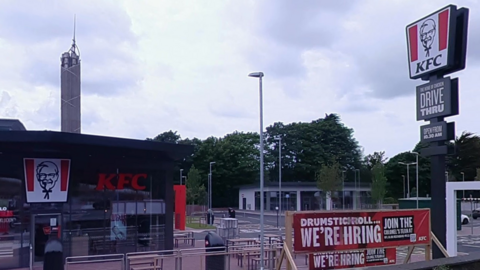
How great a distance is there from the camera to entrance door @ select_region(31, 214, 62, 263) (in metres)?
20.2

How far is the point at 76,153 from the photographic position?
20953 millimetres

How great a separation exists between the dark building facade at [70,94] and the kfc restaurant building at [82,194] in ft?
38.2

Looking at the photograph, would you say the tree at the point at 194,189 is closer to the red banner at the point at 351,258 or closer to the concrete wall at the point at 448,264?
the red banner at the point at 351,258

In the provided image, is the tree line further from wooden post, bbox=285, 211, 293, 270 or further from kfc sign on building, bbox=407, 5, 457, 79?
wooden post, bbox=285, 211, 293, 270

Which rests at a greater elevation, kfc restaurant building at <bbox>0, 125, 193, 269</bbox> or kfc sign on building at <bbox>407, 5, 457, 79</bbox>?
kfc sign on building at <bbox>407, 5, 457, 79</bbox>

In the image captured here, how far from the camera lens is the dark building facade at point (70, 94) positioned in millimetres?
32781

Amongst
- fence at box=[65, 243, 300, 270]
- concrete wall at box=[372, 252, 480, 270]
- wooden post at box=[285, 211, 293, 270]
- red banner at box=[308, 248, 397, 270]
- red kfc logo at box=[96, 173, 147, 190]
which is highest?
red kfc logo at box=[96, 173, 147, 190]

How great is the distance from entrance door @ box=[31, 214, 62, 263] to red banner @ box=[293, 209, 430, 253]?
1129 centimetres

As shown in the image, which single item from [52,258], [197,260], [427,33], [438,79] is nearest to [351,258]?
[438,79]

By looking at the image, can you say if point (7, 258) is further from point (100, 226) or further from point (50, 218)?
point (100, 226)

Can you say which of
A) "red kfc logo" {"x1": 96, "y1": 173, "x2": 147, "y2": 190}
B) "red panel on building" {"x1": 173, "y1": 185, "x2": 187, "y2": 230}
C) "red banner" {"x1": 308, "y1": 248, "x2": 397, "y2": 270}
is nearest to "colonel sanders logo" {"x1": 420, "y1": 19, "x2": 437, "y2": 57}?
"red banner" {"x1": 308, "y1": 248, "x2": 397, "y2": 270}

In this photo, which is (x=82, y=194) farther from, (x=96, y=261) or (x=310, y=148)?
(x=310, y=148)

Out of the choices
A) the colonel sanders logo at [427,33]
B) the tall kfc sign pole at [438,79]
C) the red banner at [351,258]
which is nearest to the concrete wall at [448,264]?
the red banner at [351,258]

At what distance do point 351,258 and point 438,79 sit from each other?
6.76 metres
